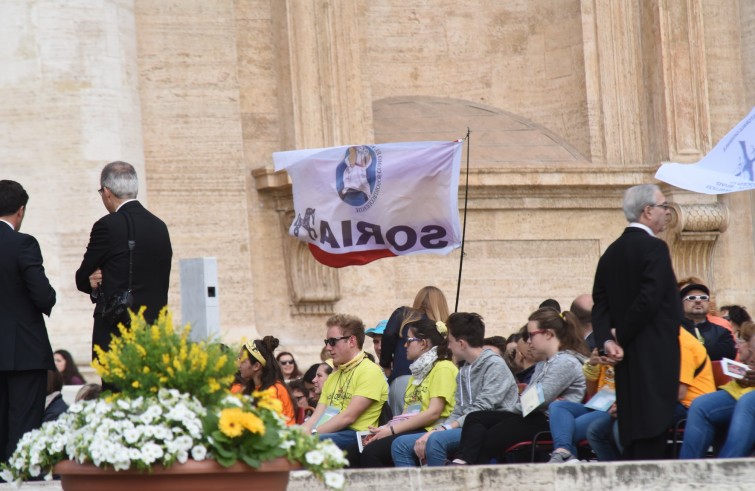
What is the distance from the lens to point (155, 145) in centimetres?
1341

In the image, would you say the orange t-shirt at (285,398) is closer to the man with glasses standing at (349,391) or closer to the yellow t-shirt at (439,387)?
the man with glasses standing at (349,391)

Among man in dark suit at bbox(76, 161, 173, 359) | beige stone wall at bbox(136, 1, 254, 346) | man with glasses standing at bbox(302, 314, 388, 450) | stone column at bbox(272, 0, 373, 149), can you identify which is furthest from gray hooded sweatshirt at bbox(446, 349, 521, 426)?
stone column at bbox(272, 0, 373, 149)

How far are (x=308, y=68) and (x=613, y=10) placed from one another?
3.07 m

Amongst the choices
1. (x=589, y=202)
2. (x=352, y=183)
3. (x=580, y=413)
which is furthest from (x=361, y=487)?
(x=589, y=202)

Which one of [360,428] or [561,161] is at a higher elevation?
[561,161]

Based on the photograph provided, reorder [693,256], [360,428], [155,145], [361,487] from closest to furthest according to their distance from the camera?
[361,487] < [360,428] < [155,145] < [693,256]

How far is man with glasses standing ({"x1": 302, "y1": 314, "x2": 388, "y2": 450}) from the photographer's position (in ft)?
31.2

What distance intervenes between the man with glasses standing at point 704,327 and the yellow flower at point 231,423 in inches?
152

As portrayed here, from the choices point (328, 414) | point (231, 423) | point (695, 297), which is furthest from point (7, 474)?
point (695, 297)

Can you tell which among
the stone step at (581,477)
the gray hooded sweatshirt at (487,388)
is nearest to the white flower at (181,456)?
the stone step at (581,477)

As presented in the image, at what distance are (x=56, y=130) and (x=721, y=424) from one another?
655 centimetres

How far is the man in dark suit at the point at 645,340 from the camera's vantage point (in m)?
7.73

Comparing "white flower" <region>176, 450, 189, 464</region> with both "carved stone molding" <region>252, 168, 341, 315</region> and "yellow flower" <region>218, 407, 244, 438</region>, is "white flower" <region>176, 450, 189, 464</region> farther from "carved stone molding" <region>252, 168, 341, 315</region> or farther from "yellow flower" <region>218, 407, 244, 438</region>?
"carved stone molding" <region>252, 168, 341, 315</region>

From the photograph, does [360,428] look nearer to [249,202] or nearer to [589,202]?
[249,202]
